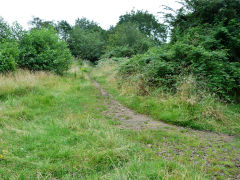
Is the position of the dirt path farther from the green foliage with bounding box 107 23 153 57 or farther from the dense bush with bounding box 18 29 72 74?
the green foliage with bounding box 107 23 153 57

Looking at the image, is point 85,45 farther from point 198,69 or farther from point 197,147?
point 197,147

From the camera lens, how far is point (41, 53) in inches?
456

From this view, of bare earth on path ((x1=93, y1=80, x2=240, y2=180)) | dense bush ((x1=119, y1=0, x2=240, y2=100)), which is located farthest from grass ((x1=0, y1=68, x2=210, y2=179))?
dense bush ((x1=119, y1=0, x2=240, y2=100))

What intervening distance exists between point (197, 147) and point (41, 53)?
11.5m

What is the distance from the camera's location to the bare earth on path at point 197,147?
3.11m

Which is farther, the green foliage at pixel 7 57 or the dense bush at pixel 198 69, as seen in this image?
the green foliage at pixel 7 57

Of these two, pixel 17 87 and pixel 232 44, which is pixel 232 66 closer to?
pixel 232 44

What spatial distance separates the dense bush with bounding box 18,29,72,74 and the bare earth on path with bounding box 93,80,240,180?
28.6 feet

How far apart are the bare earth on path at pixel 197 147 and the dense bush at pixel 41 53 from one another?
871 centimetres

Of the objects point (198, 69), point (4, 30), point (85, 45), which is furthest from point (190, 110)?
point (85, 45)

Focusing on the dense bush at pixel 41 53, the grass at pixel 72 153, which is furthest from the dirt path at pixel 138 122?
the dense bush at pixel 41 53

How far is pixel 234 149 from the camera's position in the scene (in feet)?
12.5

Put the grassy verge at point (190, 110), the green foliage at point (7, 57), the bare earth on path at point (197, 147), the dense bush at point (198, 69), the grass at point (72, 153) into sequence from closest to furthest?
the grass at point (72, 153) → the bare earth on path at point (197, 147) → the grassy verge at point (190, 110) → the dense bush at point (198, 69) → the green foliage at point (7, 57)

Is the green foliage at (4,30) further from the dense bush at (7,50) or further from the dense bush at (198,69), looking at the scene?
the dense bush at (198,69)
